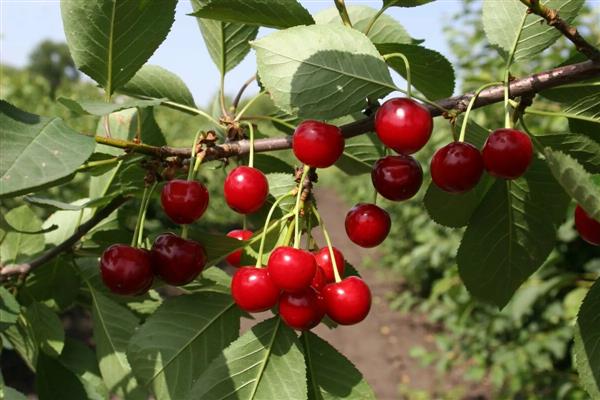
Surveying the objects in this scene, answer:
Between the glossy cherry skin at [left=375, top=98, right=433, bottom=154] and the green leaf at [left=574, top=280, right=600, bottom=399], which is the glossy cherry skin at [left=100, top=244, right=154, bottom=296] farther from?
the green leaf at [left=574, top=280, right=600, bottom=399]

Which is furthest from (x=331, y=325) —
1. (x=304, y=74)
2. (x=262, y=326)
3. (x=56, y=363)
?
(x=56, y=363)

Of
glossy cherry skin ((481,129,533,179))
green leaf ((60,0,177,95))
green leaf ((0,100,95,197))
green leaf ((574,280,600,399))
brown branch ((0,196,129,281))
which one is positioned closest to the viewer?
green leaf ((0,100,95,197))

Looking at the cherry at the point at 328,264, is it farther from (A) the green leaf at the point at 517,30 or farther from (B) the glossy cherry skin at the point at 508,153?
(A) the green leaf at the point at 517,30

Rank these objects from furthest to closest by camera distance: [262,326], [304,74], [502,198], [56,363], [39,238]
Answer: [39,238] → [56,363] → [502,198] → [262,326] → [304,74]

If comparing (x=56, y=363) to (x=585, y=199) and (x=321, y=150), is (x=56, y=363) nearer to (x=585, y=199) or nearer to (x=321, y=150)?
(x=321, y=150)

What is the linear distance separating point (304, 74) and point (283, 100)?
0.19ft

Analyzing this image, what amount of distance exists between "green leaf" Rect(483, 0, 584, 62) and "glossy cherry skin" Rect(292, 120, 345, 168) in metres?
0.44

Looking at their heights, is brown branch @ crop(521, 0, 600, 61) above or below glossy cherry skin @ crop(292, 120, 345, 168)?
above

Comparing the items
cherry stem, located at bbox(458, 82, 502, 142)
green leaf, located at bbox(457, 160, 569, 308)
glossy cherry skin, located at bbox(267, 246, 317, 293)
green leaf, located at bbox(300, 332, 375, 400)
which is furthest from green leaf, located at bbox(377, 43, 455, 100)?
green leaf, located at bbox(300, 332, 375, 400)

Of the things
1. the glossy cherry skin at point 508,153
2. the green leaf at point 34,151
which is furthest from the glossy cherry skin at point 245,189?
the glossy cherry skin at point 508,153

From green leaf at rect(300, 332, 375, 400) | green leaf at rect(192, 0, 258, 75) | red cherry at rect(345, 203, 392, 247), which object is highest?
green leaf at rect(192, 0, 258, 75)

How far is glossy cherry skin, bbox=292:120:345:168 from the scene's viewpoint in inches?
43.8

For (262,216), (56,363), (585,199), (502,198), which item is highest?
(585,199)

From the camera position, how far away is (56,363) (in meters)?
1.68
